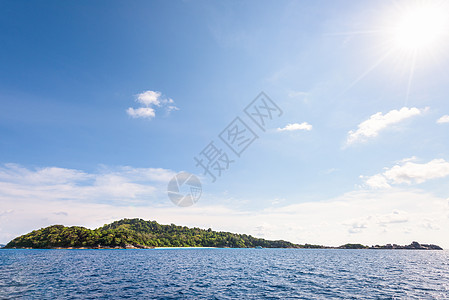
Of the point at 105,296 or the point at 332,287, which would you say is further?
the point at 332,287

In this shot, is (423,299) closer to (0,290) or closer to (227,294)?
(227,294)

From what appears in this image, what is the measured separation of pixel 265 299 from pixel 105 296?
77.2 ft

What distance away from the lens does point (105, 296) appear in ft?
105

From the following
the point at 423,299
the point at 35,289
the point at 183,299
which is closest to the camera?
the point at 183,299

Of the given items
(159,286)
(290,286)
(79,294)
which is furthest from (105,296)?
(290,286)

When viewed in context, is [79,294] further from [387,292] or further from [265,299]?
[387,292]

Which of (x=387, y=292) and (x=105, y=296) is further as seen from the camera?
(x=387, y=292)

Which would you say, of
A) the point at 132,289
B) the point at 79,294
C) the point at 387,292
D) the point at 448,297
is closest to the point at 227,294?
the point at 132,289

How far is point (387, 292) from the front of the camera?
3725cm

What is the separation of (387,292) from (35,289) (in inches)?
2342

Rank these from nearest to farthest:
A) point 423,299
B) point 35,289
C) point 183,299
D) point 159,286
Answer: point 183,299 → point 423,299 → point 35,289 → point 159,286

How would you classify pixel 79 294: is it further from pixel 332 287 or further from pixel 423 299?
pixel 423 299

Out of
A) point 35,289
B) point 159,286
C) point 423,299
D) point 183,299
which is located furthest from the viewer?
point 159,286

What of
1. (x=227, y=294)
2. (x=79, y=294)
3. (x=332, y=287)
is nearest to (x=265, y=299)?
(x=227, y=294)
